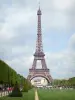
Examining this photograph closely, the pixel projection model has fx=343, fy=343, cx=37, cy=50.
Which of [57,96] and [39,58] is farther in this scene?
[39,58]

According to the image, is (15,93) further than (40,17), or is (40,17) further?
(40,17)

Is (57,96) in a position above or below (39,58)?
below

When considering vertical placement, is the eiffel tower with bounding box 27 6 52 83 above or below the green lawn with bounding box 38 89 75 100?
above

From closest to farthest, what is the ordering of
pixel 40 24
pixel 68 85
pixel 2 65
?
pixel 2 65 → pixel 68 85 → pixel 40 24

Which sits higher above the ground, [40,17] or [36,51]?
[40,17]

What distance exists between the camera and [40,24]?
385 ft

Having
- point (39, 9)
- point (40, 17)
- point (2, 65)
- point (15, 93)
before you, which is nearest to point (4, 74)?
point (2, 65)

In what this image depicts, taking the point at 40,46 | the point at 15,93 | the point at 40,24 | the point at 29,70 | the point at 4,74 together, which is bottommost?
the point at 15,93

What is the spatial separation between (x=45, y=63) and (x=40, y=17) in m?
16.0

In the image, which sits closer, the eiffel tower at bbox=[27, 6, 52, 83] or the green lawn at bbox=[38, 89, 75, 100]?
the green lawn at bbox=[38, 89, 75, 100]

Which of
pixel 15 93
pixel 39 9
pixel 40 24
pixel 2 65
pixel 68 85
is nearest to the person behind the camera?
pixel 15 93

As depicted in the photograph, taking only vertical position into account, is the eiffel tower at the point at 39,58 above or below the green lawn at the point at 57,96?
above

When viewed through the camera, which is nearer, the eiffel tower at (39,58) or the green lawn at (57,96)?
Answer: the green lawn at (57,96)

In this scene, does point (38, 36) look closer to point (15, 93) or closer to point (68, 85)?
point (68, 85)
